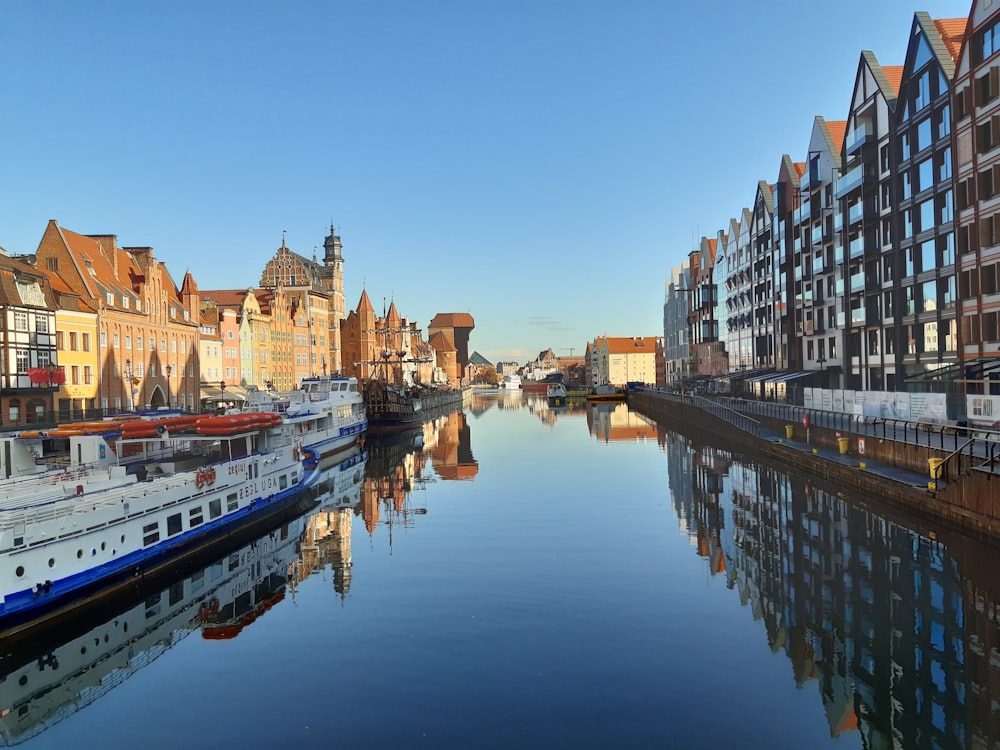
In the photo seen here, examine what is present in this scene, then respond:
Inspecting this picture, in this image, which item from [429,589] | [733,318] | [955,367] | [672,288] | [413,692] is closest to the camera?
[413,692]

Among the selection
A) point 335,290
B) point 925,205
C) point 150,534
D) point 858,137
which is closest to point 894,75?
point 858,137

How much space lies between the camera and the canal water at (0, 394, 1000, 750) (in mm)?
15031


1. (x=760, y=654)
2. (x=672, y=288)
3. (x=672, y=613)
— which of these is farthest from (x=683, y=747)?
(x=672, y=288)

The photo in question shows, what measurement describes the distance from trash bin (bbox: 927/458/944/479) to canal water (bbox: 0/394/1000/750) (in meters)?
2.75

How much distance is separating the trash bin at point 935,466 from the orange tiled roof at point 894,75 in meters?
36.5

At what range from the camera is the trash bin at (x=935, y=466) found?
2919cm

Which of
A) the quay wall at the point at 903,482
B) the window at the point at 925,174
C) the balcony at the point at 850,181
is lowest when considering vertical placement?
the quay wall at the point at 903,482

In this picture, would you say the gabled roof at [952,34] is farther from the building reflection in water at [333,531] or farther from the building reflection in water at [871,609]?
Answer: the building reflection in water at [333,531]

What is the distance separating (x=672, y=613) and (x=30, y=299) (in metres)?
53.6

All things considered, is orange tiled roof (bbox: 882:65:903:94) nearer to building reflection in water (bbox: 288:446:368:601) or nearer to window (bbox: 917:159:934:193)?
window (bbox: 917:159:934:193)

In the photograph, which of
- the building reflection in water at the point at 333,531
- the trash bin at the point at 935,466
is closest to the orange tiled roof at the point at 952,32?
the trash bin at the point at 935,466

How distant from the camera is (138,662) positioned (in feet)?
63.8

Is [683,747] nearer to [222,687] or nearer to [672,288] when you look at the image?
[222,687]

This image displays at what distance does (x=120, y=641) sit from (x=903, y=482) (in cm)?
2934
